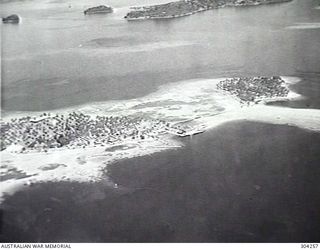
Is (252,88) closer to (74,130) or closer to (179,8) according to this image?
(179,8)

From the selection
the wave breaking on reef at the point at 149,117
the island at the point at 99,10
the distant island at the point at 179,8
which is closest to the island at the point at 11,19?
the island at the point at 99,10

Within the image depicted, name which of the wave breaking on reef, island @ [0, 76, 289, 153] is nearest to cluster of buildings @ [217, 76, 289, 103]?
the wave breaking on reef

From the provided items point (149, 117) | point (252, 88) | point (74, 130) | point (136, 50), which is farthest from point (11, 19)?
point (252, 88)

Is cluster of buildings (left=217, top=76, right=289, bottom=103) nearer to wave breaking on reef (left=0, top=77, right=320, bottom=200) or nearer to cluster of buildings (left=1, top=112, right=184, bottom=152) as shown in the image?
wave breaking on reef (left=0, top=77, right=320, bottom=200)

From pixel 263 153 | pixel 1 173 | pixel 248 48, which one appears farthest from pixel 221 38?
pixel 1 173

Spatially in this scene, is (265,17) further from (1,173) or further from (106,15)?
(1,173)
